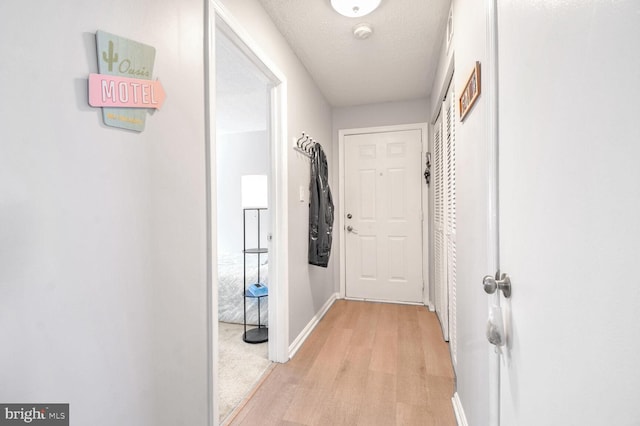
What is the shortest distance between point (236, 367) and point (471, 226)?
1.87m

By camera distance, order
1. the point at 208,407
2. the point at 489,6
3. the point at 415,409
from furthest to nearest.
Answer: the point at 415,409
the point at 208,407
the point at 489,6

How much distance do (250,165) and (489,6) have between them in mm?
4425

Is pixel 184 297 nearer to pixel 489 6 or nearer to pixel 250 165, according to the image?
pixel 489 6

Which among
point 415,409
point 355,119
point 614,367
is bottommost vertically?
point 415,409

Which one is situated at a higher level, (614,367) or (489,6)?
(489,6)

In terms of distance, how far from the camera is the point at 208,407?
1294 mm

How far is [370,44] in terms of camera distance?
90.6 inches

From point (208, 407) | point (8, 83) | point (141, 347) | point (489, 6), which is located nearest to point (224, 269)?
point (208, 407)

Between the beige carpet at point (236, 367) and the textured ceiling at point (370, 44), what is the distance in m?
2.51

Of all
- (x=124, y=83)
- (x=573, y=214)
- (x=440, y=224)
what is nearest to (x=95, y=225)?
(x=124, y=83)

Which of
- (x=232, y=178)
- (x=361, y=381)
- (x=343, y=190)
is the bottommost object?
(x=361, y=381)

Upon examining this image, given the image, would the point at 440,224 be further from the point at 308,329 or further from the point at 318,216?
the point at 308,329

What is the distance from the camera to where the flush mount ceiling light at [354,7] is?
176cm

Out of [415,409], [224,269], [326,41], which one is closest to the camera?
[415,409]
